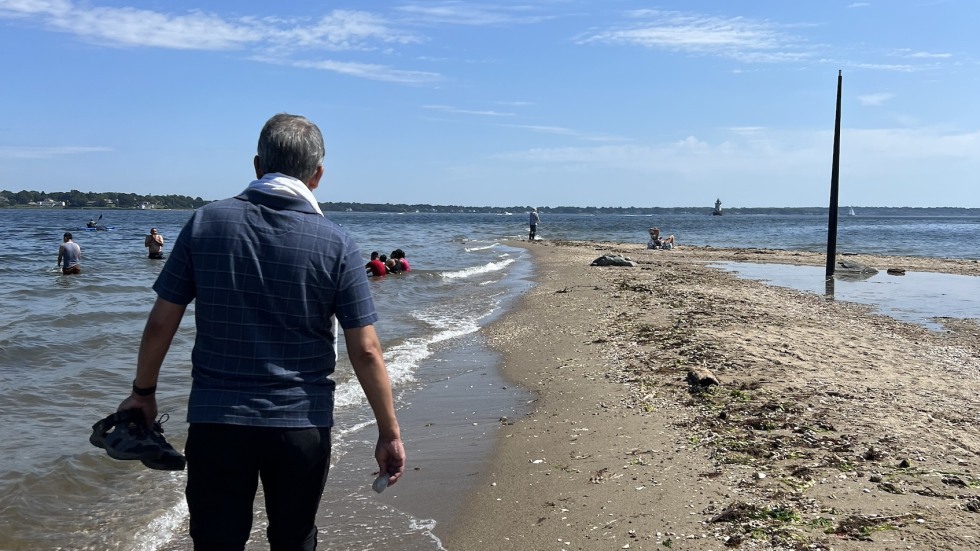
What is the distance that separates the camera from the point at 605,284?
719 inches

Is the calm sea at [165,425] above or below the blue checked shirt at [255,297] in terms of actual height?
below

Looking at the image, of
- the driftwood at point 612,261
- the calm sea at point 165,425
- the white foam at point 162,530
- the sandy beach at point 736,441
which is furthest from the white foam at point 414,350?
the driftwood at point 612,261

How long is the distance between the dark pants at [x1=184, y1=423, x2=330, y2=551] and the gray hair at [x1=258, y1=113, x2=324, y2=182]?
0.91 meters

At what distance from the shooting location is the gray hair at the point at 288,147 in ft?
9.10

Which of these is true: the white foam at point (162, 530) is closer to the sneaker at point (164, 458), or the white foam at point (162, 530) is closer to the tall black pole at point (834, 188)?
the sneaker at point (164, 458)

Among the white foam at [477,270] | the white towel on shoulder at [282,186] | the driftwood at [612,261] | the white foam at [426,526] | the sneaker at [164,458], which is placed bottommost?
the white foam at [477,270]

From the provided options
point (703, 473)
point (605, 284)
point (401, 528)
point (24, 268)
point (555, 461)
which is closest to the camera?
point (401, 528)

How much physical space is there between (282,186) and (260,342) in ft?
1.74

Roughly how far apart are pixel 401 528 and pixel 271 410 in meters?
2.32

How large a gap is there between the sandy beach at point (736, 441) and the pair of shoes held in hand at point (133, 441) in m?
1.98

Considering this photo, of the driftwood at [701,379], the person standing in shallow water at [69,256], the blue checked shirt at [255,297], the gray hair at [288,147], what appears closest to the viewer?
the blue checked shirt at [255,297]

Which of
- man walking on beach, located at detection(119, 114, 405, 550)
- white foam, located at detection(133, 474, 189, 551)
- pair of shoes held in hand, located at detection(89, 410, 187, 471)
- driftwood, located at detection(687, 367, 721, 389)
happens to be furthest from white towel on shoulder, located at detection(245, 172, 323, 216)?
driftwood, located at detection(687, 367, 721, 389)

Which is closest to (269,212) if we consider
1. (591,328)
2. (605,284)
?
(591,328)

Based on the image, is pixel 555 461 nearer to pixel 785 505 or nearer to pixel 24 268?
pixel 785 505
